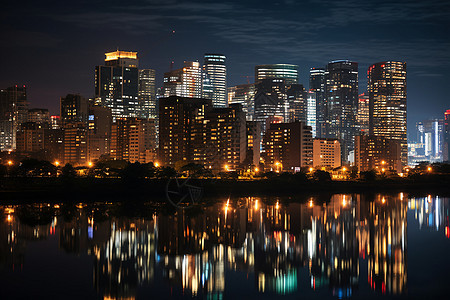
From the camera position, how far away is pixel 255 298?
102ft

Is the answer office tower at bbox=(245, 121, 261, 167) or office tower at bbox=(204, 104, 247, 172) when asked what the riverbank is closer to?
office tower at bbox=(245, 121, 261, 167)

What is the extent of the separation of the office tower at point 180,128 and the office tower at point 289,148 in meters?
23.9

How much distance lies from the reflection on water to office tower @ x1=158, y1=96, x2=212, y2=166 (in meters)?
98.9

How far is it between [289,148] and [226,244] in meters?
138

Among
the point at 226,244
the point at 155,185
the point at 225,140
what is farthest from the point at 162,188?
the point at 225,140

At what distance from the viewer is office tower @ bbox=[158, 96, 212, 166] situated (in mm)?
174500

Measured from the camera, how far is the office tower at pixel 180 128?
174 metres

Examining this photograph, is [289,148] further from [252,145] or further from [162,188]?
[162,188]

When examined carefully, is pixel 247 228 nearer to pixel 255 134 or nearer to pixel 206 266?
pixel 206 266

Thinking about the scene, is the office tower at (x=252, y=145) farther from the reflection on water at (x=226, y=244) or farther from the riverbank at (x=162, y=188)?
the reflection on water at (x=226, y=244)

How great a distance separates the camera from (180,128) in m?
177

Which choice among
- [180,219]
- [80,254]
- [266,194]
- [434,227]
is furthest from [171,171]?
[80,254]

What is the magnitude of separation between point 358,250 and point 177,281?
1640 cm

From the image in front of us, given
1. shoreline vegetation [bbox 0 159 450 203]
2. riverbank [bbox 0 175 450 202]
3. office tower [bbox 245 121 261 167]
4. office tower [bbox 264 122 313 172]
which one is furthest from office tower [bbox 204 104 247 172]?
riverbank [bbox 0 175 450 202]
